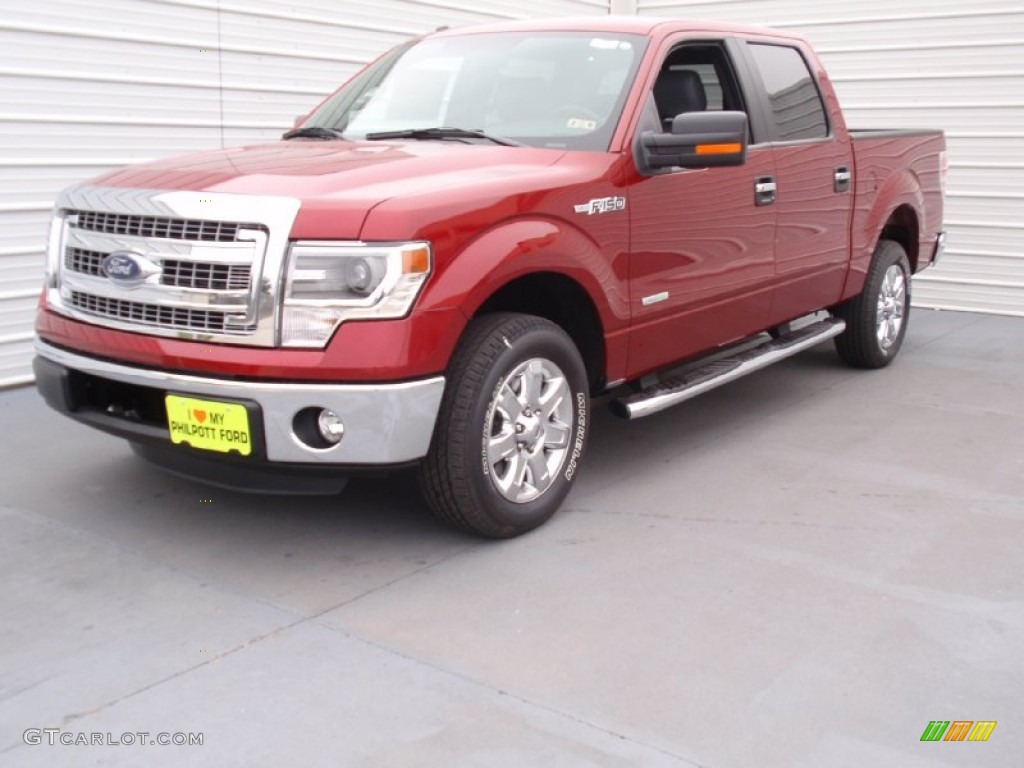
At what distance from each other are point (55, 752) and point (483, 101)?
306cm

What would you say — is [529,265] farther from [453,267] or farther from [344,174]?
[344,174]

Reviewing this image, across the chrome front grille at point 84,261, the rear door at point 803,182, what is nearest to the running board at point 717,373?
the rear door at point 803,182

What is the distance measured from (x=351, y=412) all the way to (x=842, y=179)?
3.59 meters

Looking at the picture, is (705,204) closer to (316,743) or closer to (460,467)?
(460,467)

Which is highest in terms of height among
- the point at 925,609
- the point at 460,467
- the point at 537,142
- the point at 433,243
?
the point at 537,142

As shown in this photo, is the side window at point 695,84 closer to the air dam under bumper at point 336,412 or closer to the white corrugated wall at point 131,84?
the air dam under bumper at point 336,412

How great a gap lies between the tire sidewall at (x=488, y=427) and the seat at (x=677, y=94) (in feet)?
4.13

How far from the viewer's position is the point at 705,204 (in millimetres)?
4863

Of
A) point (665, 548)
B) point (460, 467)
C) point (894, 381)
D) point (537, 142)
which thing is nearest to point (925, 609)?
point (665, 548)

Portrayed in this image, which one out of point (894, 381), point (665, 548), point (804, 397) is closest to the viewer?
point (665, 548)

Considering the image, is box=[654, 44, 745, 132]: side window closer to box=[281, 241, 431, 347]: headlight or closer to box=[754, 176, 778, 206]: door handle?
box=[754, 176, 778, 206]: door handle

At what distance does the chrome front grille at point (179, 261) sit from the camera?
3.53 m

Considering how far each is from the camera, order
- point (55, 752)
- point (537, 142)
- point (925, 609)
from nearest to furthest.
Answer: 1. point (55, 752)
2. point (925, 609)
3. point (537, 142)

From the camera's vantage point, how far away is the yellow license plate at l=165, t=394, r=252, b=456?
11.6 feet
